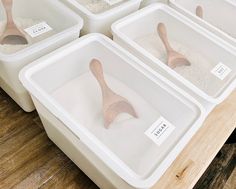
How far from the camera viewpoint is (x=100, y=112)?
0.71m

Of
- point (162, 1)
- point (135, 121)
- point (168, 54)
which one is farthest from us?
point (162, 1)

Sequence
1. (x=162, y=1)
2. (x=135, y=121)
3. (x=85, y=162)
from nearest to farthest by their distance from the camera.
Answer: (x=85, y=162), (x=135, y=121), (x=162, y=1)

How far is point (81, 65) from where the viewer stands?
29.4 inches

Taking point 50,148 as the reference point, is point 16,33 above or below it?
above

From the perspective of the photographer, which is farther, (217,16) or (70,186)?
(217,16)

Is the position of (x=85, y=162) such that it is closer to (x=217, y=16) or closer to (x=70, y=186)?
(x=70, y=186)

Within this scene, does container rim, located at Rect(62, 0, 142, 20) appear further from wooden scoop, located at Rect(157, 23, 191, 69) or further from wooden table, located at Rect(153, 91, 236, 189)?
wooden table, located at Rect(153, 91, 236, 189)

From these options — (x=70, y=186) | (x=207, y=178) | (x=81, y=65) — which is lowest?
(x=207, y=178)

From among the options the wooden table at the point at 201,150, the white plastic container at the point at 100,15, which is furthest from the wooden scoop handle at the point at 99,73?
the wooden table at the point at 201,150

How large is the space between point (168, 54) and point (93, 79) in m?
0.22

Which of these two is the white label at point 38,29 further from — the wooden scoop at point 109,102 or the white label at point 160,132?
the white label at point 160,132

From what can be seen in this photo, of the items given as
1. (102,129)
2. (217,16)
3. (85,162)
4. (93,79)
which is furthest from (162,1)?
(85,162)

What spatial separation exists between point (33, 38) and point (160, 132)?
16.6 inches

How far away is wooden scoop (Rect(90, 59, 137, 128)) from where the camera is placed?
26.6 inches
